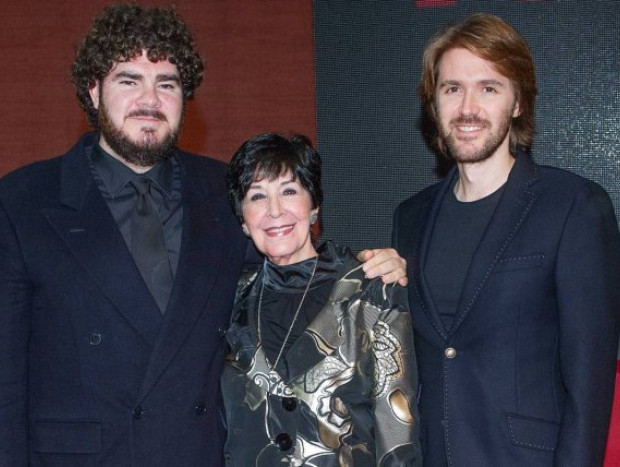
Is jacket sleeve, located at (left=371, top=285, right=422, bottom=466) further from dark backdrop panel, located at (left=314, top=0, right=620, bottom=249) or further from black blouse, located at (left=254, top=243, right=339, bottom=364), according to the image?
→ dark backdrop panel, located at (left=314, top=0, right=620, bottom=249)

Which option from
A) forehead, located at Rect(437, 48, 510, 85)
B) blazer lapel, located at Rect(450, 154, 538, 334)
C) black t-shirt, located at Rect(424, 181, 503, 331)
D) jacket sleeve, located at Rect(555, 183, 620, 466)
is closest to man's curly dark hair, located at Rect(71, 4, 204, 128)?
forehead, located at Rect(437, 48, 510, 85)

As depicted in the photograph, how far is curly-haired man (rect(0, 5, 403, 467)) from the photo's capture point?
1957 millimetres

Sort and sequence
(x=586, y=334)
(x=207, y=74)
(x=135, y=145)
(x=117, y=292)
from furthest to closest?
(x=207, y=74) → (x=135, y=145) → (x=117, y=292) → (x=586, y=334)

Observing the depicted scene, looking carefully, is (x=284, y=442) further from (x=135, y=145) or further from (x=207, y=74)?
(x=207, y=74)

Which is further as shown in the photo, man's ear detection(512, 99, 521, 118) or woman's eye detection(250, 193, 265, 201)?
man's ear detection(512, 99, 521, 118)

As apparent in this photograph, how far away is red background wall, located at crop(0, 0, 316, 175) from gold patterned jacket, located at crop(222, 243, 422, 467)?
1.67 meters

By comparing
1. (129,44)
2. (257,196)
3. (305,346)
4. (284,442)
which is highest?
(129,44)

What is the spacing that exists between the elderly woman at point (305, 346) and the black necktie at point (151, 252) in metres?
0.21

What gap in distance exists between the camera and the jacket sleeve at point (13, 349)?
1.91 m

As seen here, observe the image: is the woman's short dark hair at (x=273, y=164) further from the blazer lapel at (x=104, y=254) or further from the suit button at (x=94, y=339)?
the suit button at (x=94, y=339)

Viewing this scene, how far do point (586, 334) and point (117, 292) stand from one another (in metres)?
1.10

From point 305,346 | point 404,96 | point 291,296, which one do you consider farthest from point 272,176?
point 404,96

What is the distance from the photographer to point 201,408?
205 cm

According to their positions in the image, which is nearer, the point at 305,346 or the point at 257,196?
the point at 305,346
